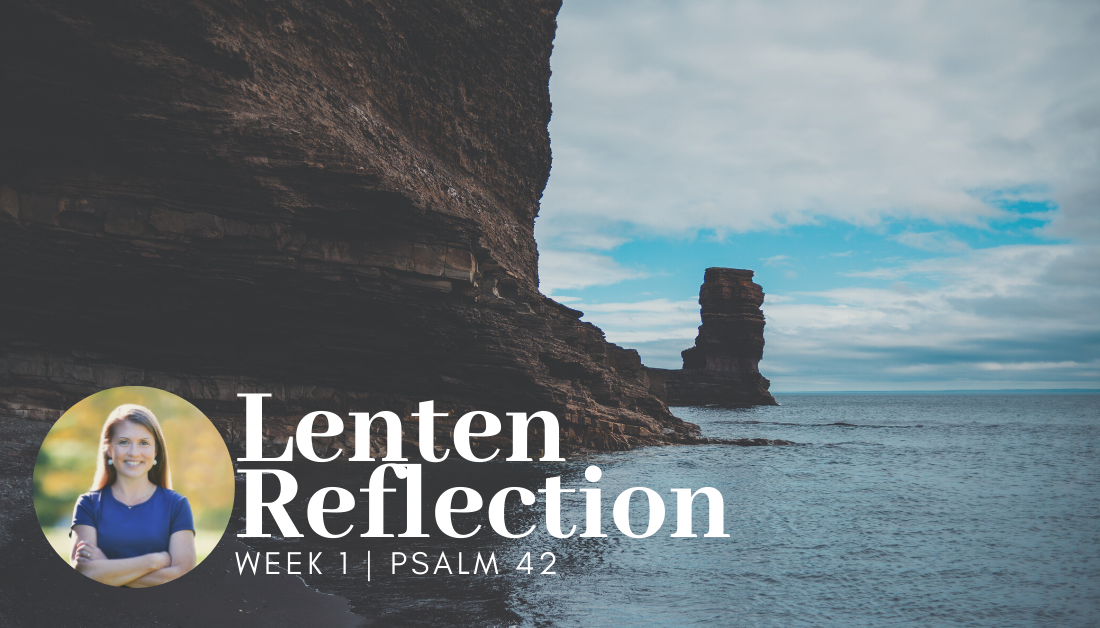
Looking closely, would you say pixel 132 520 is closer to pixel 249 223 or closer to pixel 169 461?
pixel 169 461

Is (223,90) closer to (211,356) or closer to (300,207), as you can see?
(300,207)

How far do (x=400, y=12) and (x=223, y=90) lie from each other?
31.2 ft

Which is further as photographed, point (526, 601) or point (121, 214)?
point (121, 214)

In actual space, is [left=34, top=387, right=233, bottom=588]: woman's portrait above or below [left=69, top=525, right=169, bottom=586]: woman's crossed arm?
above

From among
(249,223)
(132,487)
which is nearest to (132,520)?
(132,487)

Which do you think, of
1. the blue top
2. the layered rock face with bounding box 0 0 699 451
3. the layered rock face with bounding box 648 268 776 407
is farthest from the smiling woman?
the layered rock face with bounding box 648 268 776 407

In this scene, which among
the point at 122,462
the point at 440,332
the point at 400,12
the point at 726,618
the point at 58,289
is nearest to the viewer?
the point at 122,462

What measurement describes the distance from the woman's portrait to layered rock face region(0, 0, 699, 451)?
590 inches

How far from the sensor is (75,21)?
46.4 ft

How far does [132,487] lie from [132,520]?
14cm

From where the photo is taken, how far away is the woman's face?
300 cm

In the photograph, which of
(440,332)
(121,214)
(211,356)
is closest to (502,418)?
(440,332)

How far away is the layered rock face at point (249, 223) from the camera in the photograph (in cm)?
1538

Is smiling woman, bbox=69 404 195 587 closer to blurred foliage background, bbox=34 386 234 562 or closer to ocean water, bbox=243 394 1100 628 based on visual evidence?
blurred foliage background, bbox=34 386 234 562
